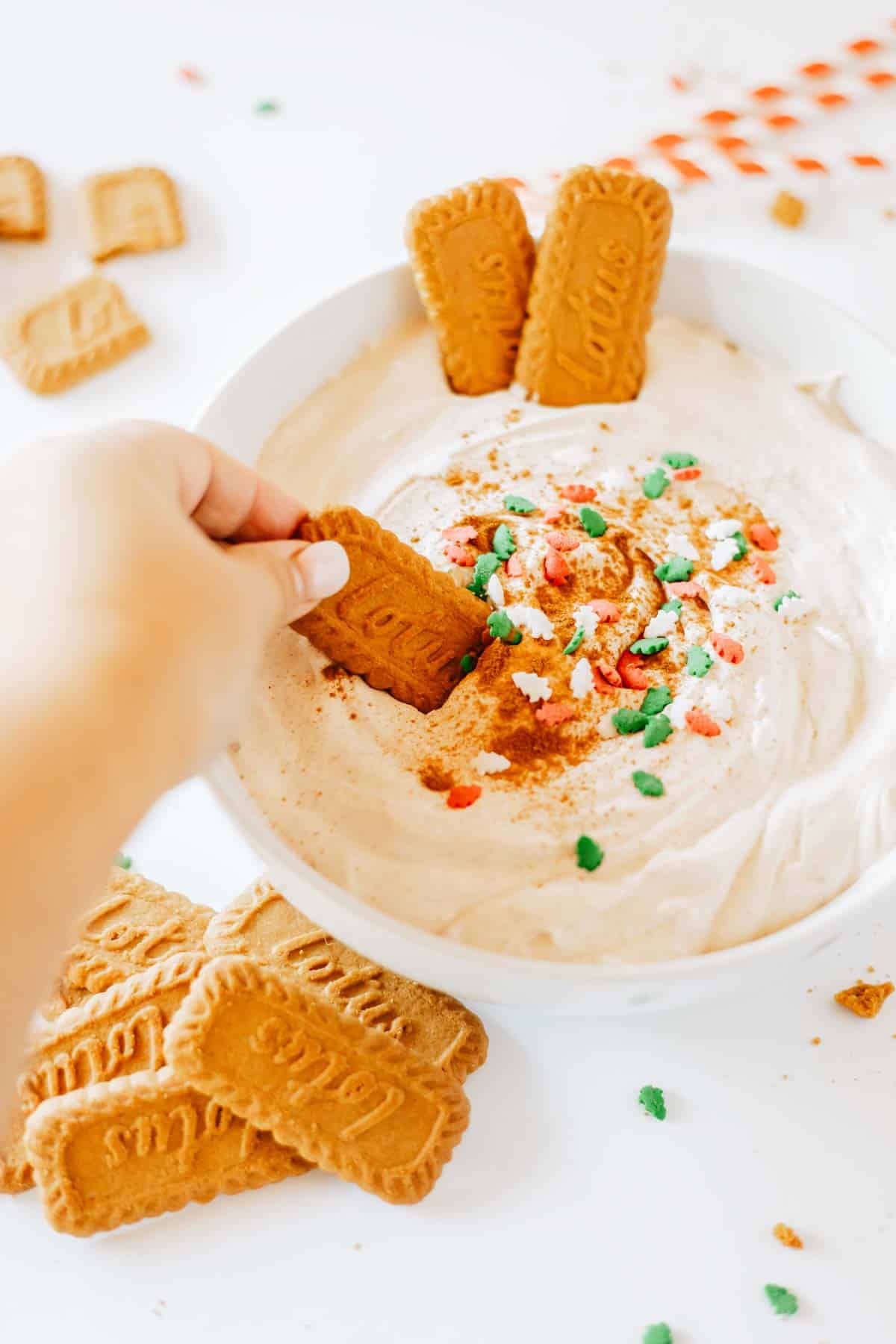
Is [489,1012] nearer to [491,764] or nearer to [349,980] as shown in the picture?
[349,980]

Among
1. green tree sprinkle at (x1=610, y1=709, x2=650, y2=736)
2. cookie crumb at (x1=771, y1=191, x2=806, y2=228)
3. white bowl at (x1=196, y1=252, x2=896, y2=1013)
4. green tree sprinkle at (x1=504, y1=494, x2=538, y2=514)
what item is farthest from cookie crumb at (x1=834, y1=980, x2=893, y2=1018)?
cookie crumb at (x1=771, y1=191, x2=806, y2=228)

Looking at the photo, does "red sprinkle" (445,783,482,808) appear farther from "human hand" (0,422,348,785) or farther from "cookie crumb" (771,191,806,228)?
"cookie crumb" (771,191,806,228)

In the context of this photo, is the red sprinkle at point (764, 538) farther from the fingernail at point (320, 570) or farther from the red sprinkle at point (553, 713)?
the fingernail at point (320, 570)

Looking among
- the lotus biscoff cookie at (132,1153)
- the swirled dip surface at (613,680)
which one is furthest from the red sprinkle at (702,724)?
the lotus biscoff cookie at (132,1153)

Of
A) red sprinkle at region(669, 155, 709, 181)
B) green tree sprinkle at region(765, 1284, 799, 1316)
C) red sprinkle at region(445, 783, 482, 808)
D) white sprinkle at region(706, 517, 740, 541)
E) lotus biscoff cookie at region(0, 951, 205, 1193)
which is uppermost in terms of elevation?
red sprinkle at region(669, 155, 709, 181)

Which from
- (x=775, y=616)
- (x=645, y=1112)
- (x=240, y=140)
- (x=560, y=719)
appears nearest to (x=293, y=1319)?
(x=645, y=1112)

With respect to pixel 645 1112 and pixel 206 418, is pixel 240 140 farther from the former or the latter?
Result: pixel 645 1112
